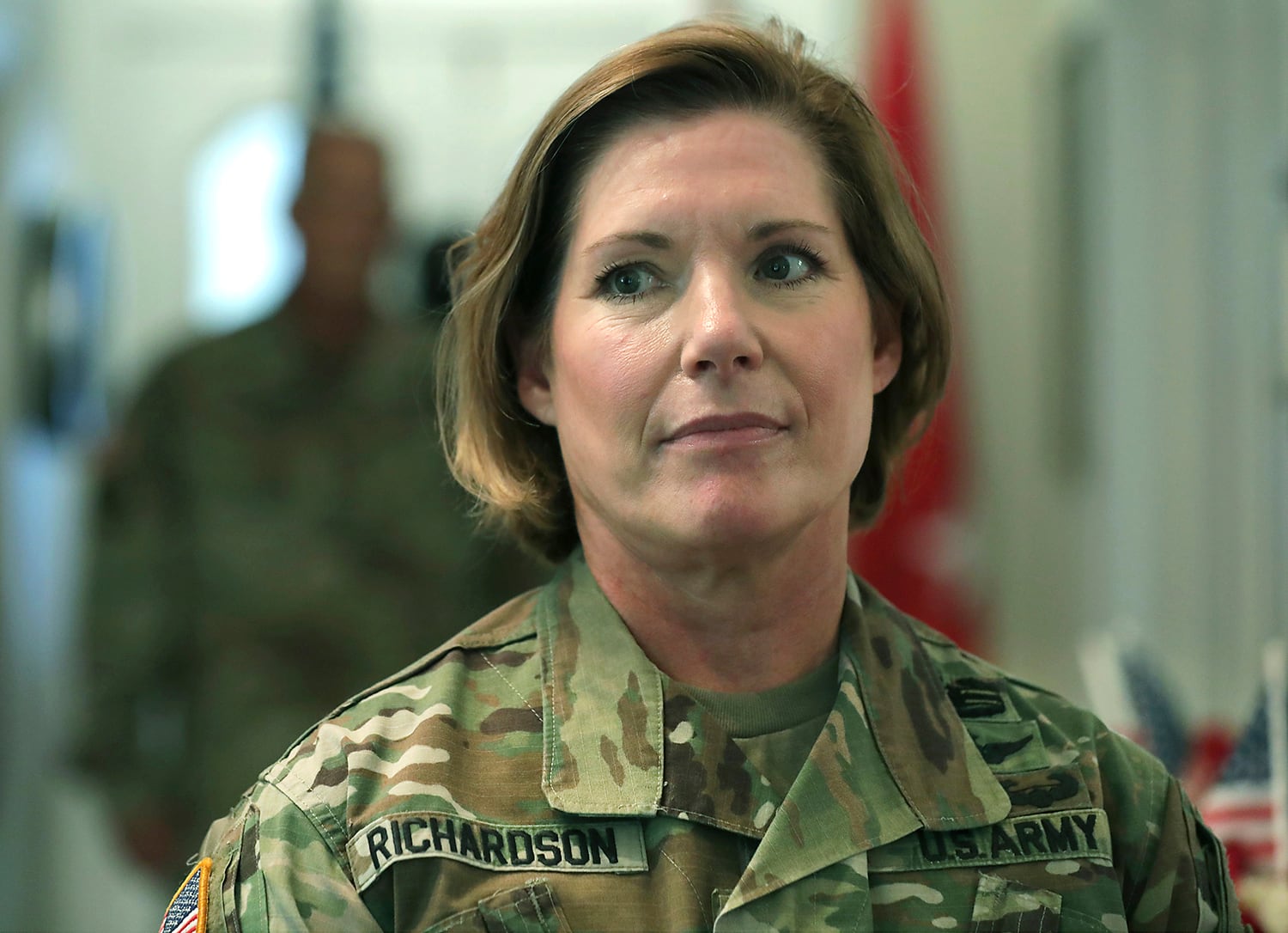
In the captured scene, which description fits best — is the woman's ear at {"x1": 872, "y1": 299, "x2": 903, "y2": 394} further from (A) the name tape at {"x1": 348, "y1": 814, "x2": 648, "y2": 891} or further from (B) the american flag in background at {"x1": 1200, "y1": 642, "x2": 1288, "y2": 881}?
(B) the american flag in background at {"x1": 1200, "y1": 642, "x2": 1288, "y2": 881}

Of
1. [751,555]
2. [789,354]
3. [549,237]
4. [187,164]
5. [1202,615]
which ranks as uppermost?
[187,164]

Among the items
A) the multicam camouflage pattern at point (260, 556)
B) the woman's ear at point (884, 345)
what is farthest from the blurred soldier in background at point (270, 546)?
the woman's ear at point (884, 345)

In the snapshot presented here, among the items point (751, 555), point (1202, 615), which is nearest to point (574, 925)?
point (751, 555)

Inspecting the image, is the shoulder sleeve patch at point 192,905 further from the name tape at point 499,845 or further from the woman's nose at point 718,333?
the woman's nose at point 718,333

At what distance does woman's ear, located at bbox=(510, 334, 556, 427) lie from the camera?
1261mm

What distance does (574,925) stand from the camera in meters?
1.03

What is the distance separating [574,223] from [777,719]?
1.41ft

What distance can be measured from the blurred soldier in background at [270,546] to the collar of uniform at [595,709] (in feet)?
4.16

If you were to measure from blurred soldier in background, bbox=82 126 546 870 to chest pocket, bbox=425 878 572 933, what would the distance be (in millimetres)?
1438

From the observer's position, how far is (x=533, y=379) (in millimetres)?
1277

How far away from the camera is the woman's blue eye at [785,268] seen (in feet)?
3.74

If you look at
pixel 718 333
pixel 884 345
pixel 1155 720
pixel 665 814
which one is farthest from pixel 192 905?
pixel 1155 720

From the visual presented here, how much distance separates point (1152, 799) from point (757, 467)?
0.44 m

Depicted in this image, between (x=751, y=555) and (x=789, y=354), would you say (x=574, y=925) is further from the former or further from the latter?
(x=789, y=354)
